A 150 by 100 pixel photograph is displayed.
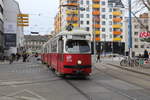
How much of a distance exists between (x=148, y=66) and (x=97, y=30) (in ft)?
200

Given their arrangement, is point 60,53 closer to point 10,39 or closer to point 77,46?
point 77,46

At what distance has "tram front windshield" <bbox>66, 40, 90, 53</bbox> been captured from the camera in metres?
15.4

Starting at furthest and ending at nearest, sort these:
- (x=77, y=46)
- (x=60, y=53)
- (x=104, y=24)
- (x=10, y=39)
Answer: (x=104, y=24)
(x=10, y=39)
(x=60, y=53)
(x=77, y=46)

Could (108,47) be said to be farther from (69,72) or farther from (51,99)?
(51,99)

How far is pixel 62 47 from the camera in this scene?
15.7 meters

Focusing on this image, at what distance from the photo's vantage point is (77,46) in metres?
15.5

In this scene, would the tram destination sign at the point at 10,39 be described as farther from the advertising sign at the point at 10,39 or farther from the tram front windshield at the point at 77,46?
the tram front windshield at the point at 77,46

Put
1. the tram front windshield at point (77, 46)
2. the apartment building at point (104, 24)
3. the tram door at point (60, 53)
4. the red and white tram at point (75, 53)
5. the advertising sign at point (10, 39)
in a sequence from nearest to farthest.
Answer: the red and white tram at point (75, 53), the tram front windshield at point (77, 46), the tram door at point (60, 53), the advertising sign at point (10, 39), the apartment building at point (104, 24)

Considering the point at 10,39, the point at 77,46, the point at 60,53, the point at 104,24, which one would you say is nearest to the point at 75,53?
Result: the point at 77,46

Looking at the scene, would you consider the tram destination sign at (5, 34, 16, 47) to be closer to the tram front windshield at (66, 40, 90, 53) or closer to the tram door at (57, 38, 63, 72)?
the tram door at (57, 38, 63, 72)

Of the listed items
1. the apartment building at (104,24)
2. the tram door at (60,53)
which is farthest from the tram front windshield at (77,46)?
the apartment building at (104,24)

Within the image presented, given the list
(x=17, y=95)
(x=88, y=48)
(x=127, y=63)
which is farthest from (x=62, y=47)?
(x=127, y=63)

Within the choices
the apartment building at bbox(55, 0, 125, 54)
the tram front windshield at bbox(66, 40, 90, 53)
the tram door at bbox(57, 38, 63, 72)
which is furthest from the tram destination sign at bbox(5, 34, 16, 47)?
the tram front windshield at bbox(66, 40, 90, 53)

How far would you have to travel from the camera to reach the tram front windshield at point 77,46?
Answer: 15422mm
